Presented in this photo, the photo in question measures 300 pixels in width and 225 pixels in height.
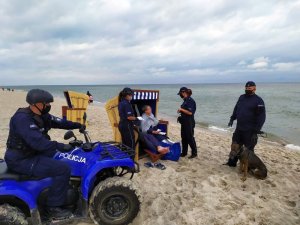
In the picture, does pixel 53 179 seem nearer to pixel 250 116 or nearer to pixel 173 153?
pixel 173 153

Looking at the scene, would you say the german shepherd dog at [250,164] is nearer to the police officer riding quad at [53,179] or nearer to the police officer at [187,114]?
the police officer at [187,114]

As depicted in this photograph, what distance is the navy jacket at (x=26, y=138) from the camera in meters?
3.51

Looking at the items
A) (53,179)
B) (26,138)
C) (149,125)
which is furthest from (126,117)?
(26,138)

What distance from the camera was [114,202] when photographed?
4.12m

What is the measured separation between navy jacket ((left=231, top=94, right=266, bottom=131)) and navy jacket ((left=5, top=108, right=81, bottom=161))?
4219 millimetres

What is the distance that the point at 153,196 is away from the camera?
5.23m

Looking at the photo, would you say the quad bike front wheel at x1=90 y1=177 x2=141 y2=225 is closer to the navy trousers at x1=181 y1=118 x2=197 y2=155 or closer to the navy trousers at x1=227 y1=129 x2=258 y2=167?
the navy trousers at x1=227 y1=129 x2=258 y2=167

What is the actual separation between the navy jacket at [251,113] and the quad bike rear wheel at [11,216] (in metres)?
4.75

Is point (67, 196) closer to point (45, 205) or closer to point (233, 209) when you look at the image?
point (45, 205)

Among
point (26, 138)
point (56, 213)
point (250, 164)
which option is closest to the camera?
point (26, 138)

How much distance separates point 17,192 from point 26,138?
653 mm

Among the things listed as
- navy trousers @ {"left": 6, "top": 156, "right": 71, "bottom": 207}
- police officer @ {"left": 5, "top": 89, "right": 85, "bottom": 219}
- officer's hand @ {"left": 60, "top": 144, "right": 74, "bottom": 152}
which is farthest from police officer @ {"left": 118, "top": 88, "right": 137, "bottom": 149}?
navy trousers @ {"left": 6, "top": 156, "right": 71, "bottom": 207}

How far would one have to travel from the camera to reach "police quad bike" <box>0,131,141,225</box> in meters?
3.62

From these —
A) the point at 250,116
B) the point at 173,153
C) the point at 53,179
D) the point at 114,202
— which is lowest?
the point at 173,153
